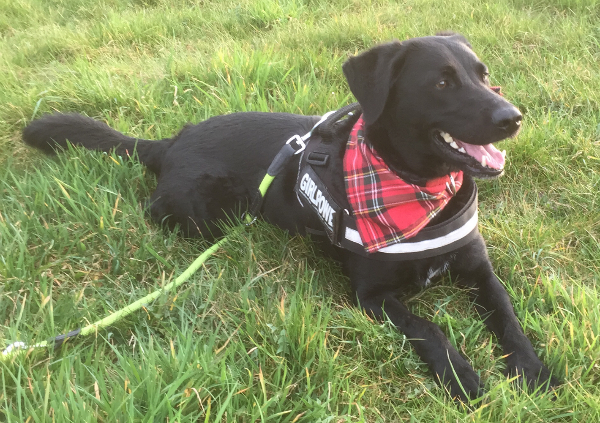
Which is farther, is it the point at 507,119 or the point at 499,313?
the point at 499,313

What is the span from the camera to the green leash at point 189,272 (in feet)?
4.69

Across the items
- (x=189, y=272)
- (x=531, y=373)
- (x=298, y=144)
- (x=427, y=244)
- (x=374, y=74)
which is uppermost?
(x=374, y=74)

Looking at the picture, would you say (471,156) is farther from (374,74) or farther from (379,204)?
(374,74)

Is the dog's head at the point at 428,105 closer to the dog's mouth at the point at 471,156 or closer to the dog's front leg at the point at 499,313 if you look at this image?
the dog's mouth at the point at 471,156

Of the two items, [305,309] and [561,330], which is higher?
[305,309]

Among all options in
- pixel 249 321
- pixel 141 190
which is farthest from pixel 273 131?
pixel 249 321

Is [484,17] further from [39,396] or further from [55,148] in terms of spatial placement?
[39,396]

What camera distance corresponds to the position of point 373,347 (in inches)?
63.1

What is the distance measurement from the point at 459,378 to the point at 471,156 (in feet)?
2.69

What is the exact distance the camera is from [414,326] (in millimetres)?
1641

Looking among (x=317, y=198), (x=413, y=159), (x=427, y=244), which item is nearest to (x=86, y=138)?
(x=317, y=198)

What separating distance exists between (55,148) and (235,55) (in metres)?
1.50

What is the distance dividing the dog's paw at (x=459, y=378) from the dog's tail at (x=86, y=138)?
180 centimetres

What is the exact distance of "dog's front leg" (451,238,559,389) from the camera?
4.94ft
